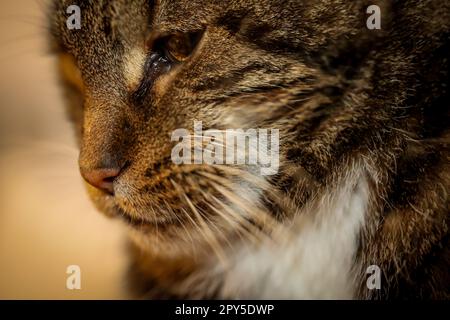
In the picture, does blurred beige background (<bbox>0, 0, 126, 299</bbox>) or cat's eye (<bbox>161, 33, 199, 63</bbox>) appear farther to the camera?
blurred beige background (<bbox>0, 0, 126, 299</bbox>)

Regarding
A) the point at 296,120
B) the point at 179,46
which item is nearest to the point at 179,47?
the point at 179,46

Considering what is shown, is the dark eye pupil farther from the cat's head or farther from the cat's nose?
the cat's nose

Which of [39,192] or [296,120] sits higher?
[296,120]

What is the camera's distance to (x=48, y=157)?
1011 mm

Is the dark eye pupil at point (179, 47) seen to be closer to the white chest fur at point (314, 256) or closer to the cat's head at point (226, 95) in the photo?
the cat's head at point (226, 95)

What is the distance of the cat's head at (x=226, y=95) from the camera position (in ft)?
2.32

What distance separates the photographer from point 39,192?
40.3 inches

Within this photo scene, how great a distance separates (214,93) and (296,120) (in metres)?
0.11

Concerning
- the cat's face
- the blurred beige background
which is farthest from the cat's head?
the blurred beige background

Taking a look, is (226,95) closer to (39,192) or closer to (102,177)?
(102,177)

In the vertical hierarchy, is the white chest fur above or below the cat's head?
below

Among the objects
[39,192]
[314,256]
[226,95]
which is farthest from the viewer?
[39,192]

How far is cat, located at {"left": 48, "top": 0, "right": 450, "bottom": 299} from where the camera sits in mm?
710

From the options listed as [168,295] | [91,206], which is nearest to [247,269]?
[168,295]
